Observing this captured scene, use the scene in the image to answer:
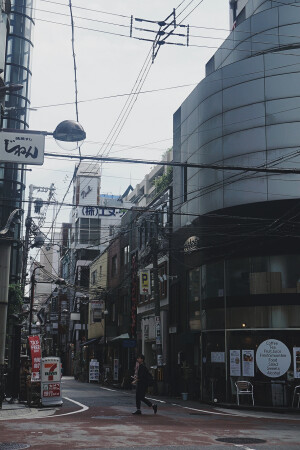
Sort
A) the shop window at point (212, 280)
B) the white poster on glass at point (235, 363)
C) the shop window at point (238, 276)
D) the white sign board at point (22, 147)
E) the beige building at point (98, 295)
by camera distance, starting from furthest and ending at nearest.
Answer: the beige building at point (98, 295) < the shop window at point (212, 280) < the shop window at point (238, 276) < the white poster on glass at point (235, 363) < the white sign board at point (22, 147)

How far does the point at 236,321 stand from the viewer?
25828 mm

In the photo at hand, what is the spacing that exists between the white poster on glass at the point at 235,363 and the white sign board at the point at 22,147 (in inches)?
627

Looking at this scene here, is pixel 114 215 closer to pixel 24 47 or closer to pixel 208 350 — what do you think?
pixel 24 47

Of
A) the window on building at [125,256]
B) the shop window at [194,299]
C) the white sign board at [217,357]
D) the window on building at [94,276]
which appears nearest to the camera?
the white sign board at [217,357]

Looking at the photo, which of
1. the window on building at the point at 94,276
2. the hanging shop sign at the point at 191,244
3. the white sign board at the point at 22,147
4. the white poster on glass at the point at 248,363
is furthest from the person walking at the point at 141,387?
the window on building at the point at 94,276

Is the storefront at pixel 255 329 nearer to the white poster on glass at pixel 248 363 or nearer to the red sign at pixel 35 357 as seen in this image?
the white poster on glass at pixel 248 363

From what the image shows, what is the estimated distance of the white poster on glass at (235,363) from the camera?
82.7 feet

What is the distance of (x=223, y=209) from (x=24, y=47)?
56.1 feet

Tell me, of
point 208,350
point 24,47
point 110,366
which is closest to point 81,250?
point 110,366

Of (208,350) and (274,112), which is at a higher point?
(274,112)

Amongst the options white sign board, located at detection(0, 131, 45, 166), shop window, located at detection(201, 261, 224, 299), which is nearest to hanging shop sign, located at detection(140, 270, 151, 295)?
shop window, located at detection(201, 261, 224, 299)

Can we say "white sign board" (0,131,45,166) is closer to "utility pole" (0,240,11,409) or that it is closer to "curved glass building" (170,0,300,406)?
"curved glass building" (170,0,300,406)

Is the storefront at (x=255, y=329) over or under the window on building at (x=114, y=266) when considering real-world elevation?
under

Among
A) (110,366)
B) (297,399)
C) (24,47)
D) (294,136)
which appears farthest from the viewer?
(110,366)
